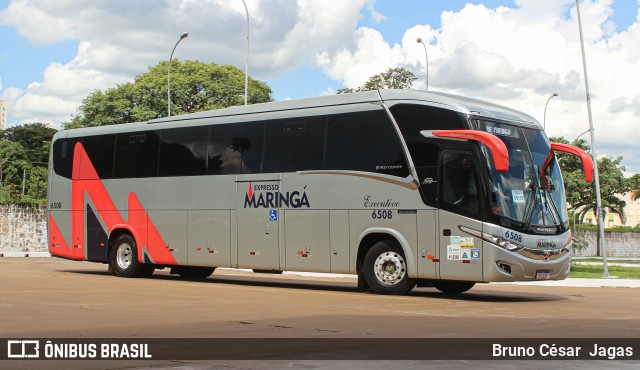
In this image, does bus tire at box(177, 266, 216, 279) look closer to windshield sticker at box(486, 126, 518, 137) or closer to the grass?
windshield sticker at box(486, 126, 518, 137)

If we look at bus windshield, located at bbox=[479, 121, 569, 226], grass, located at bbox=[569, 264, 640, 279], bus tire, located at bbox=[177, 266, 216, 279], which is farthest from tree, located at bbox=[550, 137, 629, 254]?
bus windshield, located at bbox=[479, 121, 569, 226]

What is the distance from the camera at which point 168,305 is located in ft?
48.0

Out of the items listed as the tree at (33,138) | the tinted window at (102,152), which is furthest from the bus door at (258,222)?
the tree at (33,138)

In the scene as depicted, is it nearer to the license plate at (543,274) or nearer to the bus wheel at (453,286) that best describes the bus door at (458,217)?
the license plate at (543,274)

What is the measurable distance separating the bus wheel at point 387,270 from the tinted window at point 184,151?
550 centimetres

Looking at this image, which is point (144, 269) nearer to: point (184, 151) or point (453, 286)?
point (184, 151)

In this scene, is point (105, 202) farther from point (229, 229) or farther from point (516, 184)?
point (516, 184)

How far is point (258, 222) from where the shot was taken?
20.8 metres

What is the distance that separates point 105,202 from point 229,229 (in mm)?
4678

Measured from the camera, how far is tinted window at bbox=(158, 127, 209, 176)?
72.5 feet

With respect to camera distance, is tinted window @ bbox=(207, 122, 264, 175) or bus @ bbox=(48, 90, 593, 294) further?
tinted window @ bbox=(207, 122, 264, 175)

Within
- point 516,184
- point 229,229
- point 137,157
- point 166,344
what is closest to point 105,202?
point 137,157

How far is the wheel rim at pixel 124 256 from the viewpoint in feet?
78.9

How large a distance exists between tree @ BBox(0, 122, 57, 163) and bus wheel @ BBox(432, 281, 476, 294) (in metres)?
85.5
